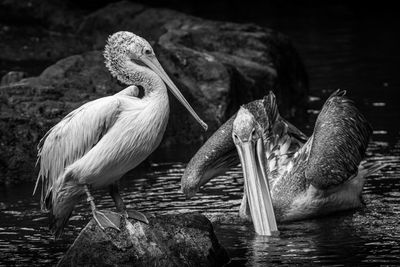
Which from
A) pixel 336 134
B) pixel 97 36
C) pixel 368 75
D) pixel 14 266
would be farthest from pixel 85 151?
pixel 97 36

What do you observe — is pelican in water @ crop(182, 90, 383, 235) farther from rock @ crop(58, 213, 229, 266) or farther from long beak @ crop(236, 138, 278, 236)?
rock @ crop(58, 213, 229, 266)

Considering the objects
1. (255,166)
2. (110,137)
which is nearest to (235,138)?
(255,166)

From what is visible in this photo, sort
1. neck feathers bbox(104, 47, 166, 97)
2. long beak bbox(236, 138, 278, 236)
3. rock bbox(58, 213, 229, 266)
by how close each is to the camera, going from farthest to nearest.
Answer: long beak bbox(236, 138, 278, 236)
neck feathers bbox(104, 47, 166, 97)
rock bbox(58, 213, 229, 266)

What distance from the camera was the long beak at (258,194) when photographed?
310 inches

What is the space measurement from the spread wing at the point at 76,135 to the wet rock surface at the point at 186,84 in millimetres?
2789

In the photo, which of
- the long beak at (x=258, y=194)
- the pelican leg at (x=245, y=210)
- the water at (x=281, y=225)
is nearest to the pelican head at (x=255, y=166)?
the long beak at (x=258, y=194)

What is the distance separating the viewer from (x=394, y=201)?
8859 mm

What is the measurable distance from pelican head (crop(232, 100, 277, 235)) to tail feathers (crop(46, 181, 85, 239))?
4.63ft

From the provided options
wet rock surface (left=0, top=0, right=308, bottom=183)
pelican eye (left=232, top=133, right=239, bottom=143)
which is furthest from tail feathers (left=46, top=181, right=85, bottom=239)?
wet rock surface (left=0, top=0, right=308, bottom=183)

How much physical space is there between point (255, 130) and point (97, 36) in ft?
38.6

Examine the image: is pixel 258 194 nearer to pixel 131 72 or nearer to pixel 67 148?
pixel 131 72

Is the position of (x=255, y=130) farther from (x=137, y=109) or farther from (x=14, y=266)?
(x=14, y=266)

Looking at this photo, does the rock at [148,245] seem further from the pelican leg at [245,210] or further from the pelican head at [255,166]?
the pelican leg at [245,210]

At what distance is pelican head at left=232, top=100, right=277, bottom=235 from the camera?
789 cm
